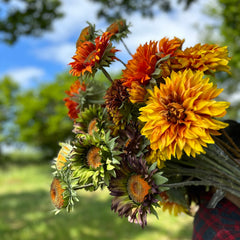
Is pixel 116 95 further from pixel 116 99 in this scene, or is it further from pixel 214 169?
pixel 214 169

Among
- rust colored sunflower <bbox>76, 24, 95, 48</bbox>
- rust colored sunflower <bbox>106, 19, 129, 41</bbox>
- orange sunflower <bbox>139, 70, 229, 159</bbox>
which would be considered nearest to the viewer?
orange sunflower <bbox>139, 70, 229, 159</bbox>

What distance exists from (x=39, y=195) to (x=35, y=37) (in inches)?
222

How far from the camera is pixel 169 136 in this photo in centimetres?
87

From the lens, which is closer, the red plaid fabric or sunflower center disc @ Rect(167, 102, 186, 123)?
sunflower center disc @ Rect(167, 102, 186, 123)

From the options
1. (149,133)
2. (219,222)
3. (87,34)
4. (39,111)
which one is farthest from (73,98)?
(39,111)

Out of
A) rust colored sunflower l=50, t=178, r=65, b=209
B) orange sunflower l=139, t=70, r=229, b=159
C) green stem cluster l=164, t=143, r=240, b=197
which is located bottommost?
green stem cluster l=164, t=143, r=240, b=197

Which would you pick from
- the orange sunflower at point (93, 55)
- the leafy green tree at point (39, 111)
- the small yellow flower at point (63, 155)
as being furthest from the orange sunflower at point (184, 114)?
the leafy green tree at point (39, 111)

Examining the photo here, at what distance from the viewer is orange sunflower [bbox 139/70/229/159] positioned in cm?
85

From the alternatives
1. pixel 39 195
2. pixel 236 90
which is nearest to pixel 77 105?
pixel 39 195

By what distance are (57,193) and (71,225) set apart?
500 centimetres

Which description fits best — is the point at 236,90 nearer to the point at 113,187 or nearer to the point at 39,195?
the point at 39,195

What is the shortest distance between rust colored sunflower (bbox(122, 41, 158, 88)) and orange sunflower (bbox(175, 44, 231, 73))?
9 centimetres

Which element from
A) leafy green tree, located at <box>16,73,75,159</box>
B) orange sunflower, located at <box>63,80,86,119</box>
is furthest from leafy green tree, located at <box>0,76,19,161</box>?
orange sunflower, located at <box>63,80,86,119</box>

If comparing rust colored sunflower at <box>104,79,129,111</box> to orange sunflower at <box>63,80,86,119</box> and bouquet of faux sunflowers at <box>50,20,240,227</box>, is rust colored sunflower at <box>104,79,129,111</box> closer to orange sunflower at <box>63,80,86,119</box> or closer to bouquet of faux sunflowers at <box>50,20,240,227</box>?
bouquet of faux sunflowers at <box>50,20,240,227</box>
